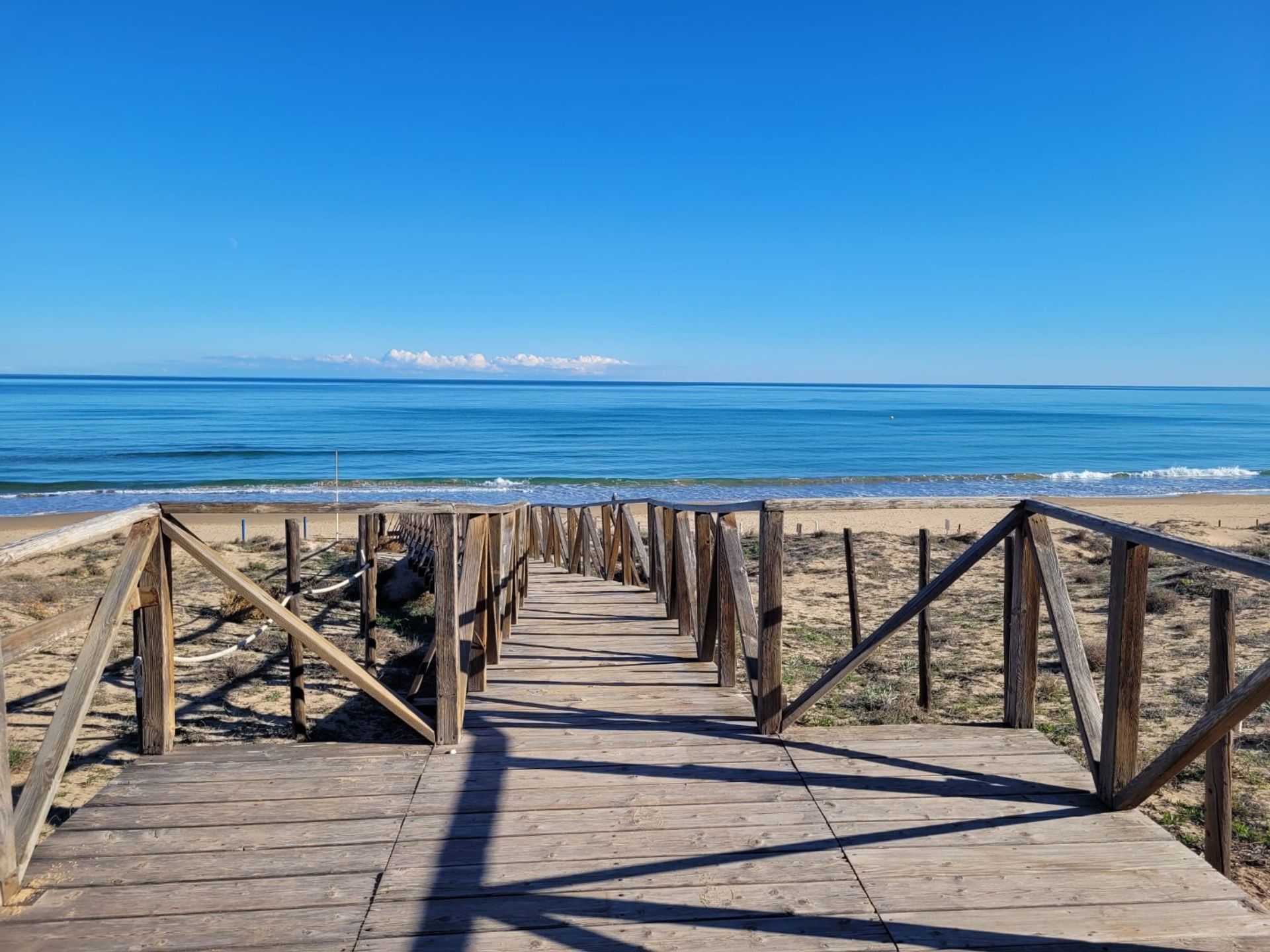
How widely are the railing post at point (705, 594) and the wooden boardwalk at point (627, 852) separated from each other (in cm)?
127

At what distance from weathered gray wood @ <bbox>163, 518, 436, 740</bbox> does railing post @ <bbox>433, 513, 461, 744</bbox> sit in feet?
0.31

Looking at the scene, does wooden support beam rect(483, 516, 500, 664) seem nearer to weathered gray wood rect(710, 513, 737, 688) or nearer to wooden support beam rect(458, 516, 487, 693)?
wooden support beam rect(458, 516, 487, 693)

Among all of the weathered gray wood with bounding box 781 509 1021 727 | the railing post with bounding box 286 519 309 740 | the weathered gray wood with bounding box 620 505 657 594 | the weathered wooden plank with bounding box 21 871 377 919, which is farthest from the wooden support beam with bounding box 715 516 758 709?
the weathered gray wood with bounding box 620 505 657 594

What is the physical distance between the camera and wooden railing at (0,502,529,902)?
9.70 ft

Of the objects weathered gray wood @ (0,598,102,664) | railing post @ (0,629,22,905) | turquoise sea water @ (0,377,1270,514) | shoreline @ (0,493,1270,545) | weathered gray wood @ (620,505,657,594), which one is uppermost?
weathered gray wood @ (0,598,102,664)

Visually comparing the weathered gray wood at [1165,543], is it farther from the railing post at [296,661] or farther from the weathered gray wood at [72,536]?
the railing post at [296,661]

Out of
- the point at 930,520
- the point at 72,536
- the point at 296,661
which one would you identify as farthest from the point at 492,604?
the point at 930,520

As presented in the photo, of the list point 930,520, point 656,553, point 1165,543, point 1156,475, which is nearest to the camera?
point 1165,543

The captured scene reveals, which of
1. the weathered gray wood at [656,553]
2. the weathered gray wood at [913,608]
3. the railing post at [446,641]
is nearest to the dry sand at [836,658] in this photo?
the weathered gray wood at [913,608]

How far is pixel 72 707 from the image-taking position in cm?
317

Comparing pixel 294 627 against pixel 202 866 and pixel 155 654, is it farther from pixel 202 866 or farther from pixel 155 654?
pixel 202 866

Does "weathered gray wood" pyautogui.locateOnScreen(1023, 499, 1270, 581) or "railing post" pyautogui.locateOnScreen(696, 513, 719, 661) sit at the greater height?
"weathered gray wood" pyautogui.locateOnScreen(1023, 499, 1270, 581)

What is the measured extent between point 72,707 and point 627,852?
2.13m

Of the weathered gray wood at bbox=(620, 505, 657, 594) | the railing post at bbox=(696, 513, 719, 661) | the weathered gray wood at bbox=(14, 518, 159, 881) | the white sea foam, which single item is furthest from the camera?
the white sea foam
